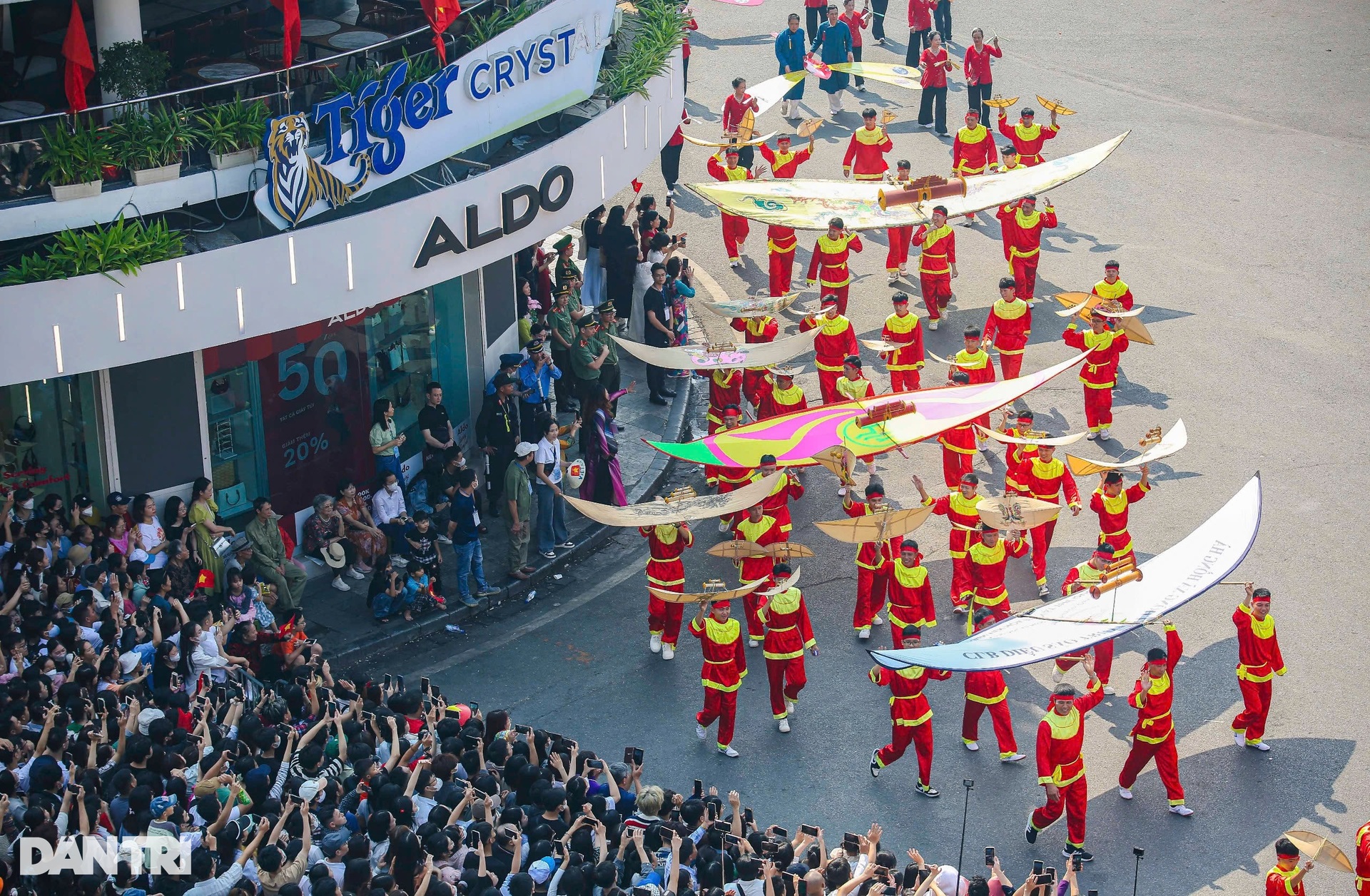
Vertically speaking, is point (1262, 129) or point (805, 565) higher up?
point (1262, 129)

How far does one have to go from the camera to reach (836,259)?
2022 centimetres

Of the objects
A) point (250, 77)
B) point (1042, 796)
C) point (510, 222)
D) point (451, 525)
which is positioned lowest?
point (1042, 796)

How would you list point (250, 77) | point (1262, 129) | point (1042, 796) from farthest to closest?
point (1262, 129) < point (250, 77) < point (1042, 796)

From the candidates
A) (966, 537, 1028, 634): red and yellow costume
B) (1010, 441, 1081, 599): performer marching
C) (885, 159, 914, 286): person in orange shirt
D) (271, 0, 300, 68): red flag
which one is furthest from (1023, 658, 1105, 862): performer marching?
(885, 159, 914, 286): person in orange shirt

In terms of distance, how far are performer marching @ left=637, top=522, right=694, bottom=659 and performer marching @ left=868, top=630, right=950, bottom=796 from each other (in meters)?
2.21

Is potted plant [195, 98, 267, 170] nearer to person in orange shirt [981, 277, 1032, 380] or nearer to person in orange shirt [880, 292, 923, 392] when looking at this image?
person in orange shirt [880, 292, 923, 392]

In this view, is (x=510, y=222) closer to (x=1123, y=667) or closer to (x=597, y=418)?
(x=597, y=418)

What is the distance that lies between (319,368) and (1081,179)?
13.4 metres

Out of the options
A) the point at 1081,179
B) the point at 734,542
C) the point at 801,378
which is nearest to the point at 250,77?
the point at 734,542

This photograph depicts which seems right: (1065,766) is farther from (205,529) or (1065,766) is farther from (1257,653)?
(205,529)

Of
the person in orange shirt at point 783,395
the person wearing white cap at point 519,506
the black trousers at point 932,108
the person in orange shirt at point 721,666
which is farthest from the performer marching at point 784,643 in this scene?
the black trousers at point 932,108

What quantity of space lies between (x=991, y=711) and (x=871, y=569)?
2.04m

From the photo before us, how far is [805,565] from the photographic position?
16578mm

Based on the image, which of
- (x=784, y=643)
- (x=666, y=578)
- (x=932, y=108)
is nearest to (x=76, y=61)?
(x=666, y=578)
